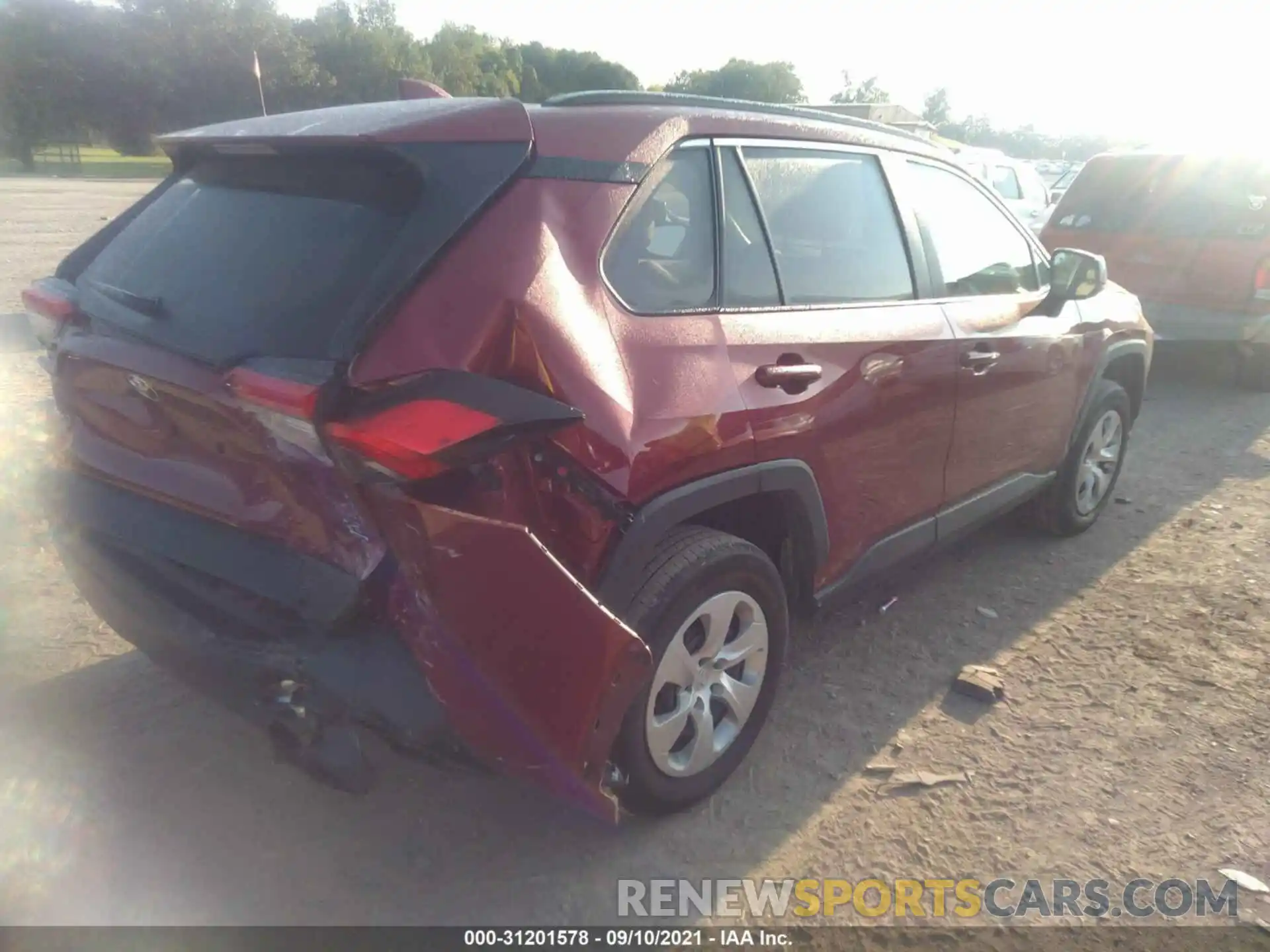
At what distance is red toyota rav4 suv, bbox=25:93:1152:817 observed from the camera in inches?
80.5

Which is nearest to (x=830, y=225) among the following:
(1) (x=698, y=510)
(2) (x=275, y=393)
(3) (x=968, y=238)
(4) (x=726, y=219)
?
(4) (x=726, y=219)

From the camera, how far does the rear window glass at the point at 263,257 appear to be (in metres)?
2.15

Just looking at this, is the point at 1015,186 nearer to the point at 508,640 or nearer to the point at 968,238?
the point at 968,238

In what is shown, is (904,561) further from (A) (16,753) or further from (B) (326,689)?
(A) (16,753)

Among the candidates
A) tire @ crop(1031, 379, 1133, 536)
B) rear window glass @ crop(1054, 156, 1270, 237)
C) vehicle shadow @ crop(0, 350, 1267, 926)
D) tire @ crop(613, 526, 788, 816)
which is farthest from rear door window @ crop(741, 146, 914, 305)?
rear window glass @ crop(1054, 156, 1270, 237)

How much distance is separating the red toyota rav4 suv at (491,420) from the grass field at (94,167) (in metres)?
35.0

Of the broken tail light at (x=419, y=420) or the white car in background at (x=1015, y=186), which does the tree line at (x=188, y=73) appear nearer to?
the white car in background at (x=1015, y=186)

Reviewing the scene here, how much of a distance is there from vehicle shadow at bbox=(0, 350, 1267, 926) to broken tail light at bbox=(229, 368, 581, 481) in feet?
2.40

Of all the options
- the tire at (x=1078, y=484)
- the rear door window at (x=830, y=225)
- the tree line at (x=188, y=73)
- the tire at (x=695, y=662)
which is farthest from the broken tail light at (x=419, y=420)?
the tree line at (x=188, y=73)

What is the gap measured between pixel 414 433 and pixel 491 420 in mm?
153

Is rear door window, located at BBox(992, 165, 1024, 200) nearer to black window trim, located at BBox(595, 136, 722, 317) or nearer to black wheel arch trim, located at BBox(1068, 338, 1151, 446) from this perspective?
black wheel arch trim, located at BBox(1068, 338, 1151, 446)

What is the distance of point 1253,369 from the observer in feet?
26.2

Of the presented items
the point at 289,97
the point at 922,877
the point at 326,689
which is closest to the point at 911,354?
the point at 922,877

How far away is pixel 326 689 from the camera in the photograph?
2070 mm
